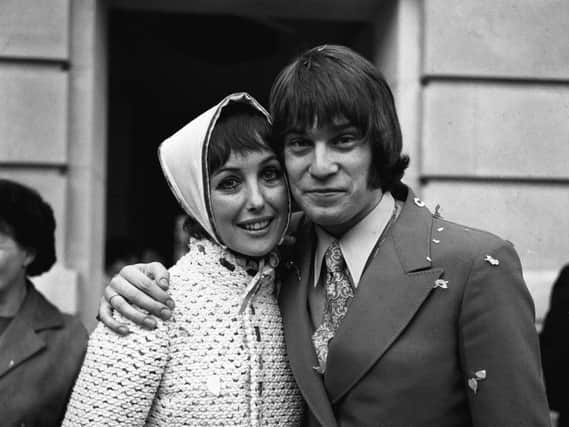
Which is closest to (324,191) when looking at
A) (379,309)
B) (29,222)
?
(379,309)

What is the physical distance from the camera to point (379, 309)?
2234 mm

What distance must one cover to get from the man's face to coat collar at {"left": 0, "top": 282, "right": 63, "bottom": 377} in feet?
5.13

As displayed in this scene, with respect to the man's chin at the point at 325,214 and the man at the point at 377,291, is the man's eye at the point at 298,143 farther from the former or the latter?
the man's chin at the point at 325,214

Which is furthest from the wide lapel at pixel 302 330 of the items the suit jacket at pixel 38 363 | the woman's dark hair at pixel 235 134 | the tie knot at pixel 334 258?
the suit jacket at pixel 38 363

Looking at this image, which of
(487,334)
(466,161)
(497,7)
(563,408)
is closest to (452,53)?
(497,7)

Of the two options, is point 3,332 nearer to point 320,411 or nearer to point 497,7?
point 320,411

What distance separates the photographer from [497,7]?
4.93m

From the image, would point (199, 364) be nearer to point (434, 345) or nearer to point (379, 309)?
point (379, 309)

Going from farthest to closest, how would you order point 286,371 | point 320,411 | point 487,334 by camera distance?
1. point 286,371
2. point 320,411
3. point 487,334

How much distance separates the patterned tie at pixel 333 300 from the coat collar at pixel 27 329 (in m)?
1.49

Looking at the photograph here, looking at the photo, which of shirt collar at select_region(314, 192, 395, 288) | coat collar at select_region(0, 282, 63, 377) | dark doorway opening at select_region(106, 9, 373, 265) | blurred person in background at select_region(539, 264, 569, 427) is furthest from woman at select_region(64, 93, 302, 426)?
dark doorway opening at select_region(106, 9, 373, 265)

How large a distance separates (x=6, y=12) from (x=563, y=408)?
409 cm

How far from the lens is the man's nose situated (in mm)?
2297

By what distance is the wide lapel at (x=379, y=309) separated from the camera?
2.20m
